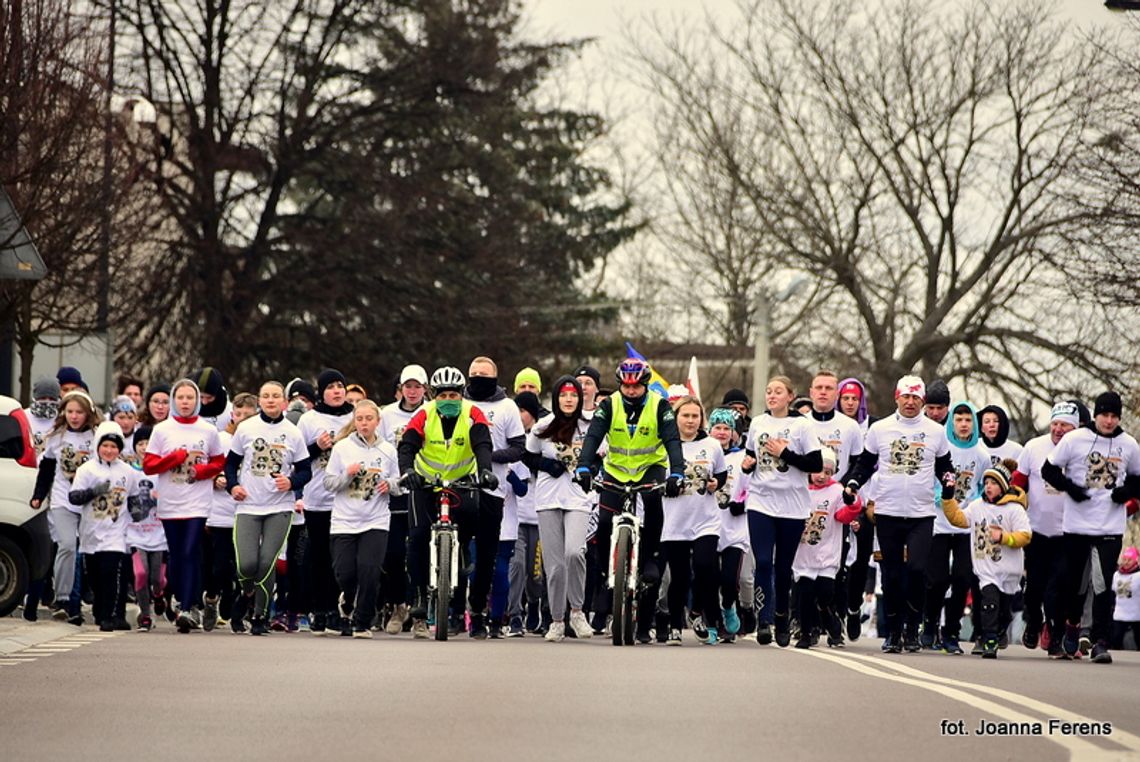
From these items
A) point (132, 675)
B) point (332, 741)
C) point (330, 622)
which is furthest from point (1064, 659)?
point (332, 741)

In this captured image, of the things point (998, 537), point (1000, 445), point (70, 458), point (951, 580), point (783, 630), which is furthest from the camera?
point (1000, 445)

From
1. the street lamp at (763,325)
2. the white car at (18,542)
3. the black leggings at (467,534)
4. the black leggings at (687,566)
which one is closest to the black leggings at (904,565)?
the black leggings at (687,566)

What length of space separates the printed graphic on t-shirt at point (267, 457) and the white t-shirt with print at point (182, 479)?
1.75 ft

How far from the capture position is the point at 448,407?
58.1 feet

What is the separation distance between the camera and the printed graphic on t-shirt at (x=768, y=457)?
1852cm

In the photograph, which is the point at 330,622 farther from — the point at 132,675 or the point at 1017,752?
the point at 1017,752

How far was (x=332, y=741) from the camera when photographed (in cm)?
1061

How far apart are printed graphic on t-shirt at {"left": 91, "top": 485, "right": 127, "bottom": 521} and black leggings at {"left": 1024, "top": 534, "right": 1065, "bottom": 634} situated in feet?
23.4

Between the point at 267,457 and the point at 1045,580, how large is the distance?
627 cm

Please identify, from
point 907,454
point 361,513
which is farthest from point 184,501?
point 907,454

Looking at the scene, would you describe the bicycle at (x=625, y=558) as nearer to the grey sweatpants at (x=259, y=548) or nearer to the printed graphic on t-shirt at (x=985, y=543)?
the grey sweatpants at (x=259, y=548)

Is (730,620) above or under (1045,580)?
under

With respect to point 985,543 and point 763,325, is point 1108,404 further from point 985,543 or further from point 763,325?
point 763,325

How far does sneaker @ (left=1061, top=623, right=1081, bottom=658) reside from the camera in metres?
19.3
